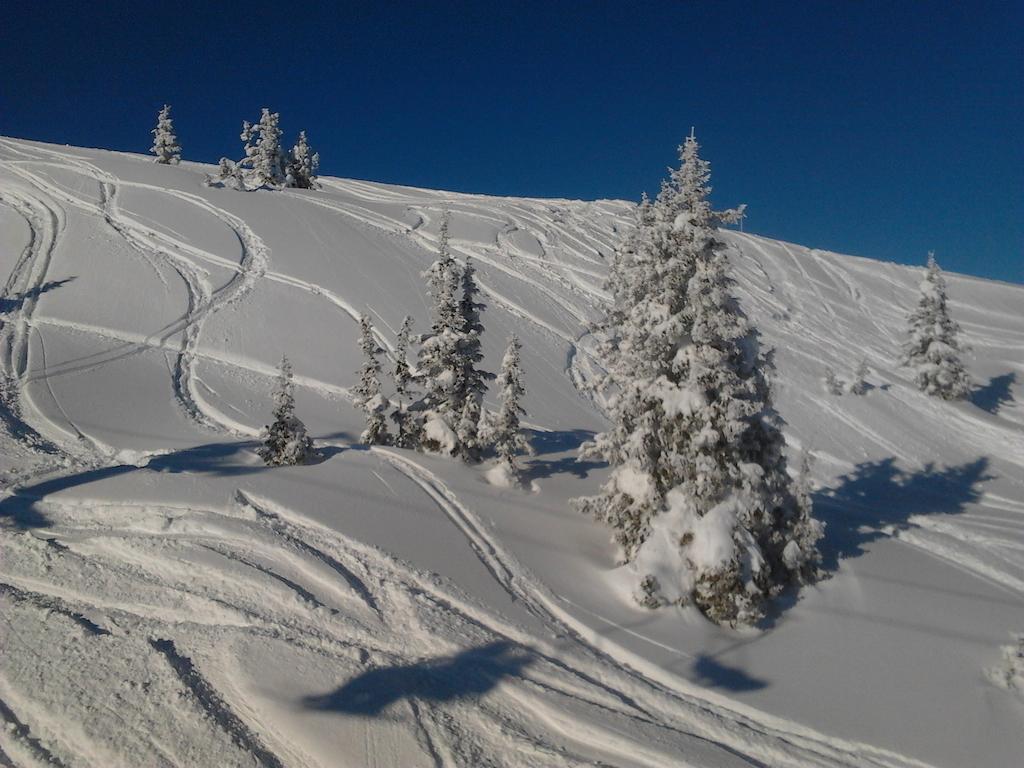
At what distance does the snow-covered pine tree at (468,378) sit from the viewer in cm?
1518

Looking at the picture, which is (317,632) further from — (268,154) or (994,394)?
(268,154)

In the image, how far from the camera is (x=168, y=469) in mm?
12156

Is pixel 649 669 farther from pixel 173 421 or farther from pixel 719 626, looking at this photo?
pixel 173 421

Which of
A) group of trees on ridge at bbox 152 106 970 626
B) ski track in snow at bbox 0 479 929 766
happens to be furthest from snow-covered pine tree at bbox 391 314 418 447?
ski track in snow at bbox 0 479 929 766

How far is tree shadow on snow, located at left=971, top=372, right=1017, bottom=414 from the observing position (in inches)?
1367

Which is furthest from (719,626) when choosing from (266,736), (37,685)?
Answer: (37,685)

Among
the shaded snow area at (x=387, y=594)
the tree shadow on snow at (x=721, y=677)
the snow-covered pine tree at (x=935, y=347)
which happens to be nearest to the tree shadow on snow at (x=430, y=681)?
the shaded snow area at (x=387, y=594)

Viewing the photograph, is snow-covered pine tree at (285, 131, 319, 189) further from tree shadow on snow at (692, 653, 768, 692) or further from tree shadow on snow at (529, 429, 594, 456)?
tree shadow on snow at (692, 653, 768, 692)

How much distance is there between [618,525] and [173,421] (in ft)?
43.9

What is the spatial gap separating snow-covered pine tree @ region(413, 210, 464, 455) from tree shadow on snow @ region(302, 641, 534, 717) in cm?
725

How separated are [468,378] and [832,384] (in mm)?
24242

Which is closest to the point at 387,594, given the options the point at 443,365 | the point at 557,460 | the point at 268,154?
A: the point at 443,365

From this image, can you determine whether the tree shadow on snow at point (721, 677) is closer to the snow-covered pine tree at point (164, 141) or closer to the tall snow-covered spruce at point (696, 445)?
the tall snow-covered spruce at point (696, 445)

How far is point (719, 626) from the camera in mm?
10758
